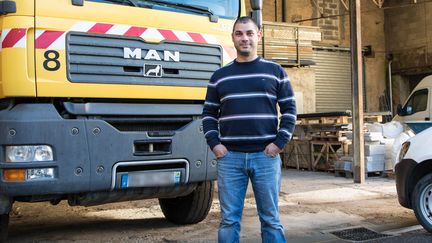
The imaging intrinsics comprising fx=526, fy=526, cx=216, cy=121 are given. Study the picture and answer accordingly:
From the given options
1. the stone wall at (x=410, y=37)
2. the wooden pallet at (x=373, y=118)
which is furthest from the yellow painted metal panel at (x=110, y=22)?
the stone wall at (x=410, y=37)

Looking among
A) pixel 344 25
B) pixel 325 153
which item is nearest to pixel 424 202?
pixel 325 153

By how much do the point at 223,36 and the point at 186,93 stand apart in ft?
2.56

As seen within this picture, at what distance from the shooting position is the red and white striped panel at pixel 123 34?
15.3 feet

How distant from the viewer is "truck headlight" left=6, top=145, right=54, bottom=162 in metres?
4.49

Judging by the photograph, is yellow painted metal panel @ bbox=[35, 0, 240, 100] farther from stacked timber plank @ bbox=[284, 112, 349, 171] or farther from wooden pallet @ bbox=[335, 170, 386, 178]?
stacked timber plank @ bbox=[284, 112, 349, 171]

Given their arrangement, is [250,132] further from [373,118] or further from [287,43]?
[287,43]

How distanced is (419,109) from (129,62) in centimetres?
1076

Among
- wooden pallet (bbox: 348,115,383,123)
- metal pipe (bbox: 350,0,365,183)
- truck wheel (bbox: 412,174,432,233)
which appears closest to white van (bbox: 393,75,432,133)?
wooden pallet (bbox: 348,115,383,123)

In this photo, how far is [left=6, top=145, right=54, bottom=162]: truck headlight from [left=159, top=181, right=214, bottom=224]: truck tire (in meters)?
2.05

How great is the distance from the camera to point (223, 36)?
5684 millimetres

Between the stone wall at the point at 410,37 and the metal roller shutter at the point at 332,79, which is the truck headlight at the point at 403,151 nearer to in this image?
the metal roller shutter at the point at 332,79

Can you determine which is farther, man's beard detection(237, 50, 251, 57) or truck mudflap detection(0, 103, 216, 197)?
truck mudflap detection(0, 103, 216, 197)

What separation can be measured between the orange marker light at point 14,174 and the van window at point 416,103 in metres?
11.6

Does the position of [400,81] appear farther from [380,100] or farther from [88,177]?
[88,177]
